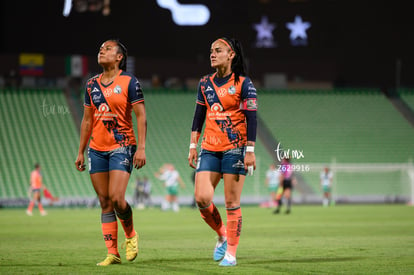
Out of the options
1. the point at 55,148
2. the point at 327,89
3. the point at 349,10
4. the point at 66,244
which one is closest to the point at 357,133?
the point at 327,89

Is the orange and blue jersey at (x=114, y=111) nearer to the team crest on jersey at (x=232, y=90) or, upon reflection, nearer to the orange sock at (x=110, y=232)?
the orange sock at (x=110, y=232)

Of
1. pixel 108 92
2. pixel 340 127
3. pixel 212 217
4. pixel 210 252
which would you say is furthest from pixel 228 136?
pixel 340 127

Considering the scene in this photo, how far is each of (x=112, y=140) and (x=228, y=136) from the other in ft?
4.59

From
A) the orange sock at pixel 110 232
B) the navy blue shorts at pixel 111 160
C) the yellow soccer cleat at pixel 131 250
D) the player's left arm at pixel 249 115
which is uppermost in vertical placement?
the player's left arm at pixel 249 115

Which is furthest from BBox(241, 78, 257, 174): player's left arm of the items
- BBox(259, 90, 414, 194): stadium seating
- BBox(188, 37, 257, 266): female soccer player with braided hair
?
BBox(259, 90, 414, 194): stadium seating

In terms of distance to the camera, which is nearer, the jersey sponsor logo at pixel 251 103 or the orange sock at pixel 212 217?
the jersey sponsor logo at pixel 251 103

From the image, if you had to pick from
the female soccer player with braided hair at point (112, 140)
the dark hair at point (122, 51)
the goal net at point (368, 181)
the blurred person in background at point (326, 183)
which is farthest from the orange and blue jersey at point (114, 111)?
the goal net at point (368, 181)

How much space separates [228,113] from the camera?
9758 mm

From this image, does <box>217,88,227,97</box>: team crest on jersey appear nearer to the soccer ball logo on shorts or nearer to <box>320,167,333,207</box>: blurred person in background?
the soccer ball logo on shorts

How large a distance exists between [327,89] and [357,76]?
1.82 m

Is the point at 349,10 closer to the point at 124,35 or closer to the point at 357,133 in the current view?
the point at 357,133

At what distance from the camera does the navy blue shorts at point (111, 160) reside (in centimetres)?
965

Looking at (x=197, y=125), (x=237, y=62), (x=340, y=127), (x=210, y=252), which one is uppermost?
(x=340, y=127)

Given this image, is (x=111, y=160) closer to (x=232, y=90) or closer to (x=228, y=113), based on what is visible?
(x=228, y=113)
